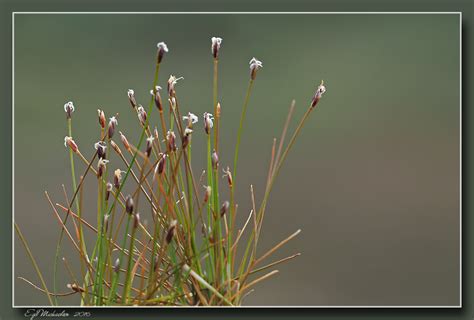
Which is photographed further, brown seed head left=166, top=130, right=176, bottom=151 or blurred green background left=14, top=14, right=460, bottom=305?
blurred green background left=14, top=14, right=460, bottom=305

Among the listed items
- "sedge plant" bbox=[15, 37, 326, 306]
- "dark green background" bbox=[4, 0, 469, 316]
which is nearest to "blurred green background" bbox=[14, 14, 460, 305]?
"dark green background" bbox=[4, 0, 469, 316]

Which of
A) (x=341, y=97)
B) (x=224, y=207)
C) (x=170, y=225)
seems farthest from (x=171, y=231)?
(x=341, y=97)

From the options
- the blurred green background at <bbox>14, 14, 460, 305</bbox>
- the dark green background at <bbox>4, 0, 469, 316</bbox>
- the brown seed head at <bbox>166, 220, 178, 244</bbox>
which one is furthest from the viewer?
the dark green background at <bbox>4, 0, 469, 316</bbox>

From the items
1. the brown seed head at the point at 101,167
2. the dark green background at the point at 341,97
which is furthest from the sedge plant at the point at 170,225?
the dark green background at the point at 341,97

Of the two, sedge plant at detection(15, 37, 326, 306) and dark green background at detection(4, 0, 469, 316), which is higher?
dark green background at detection(4, 0, 469, 316)

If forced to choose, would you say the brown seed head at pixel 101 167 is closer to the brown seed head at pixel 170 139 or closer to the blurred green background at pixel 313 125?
the brown seed head at pixel 170 139

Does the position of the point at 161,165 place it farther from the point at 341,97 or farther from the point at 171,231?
the point at 341,97

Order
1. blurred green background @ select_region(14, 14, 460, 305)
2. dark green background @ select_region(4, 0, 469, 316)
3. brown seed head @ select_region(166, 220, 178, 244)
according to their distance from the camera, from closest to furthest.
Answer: brown seed head @ select_region(166, 220, 178, 244) < blurred green background @ select_region(14, 14, 460, 305) < dark green background @ select_region(4, 0, 469, 316)

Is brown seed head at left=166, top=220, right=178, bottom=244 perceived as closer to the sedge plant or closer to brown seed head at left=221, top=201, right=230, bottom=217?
the sedge plant

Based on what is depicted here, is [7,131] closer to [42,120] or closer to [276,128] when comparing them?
[42,120]
